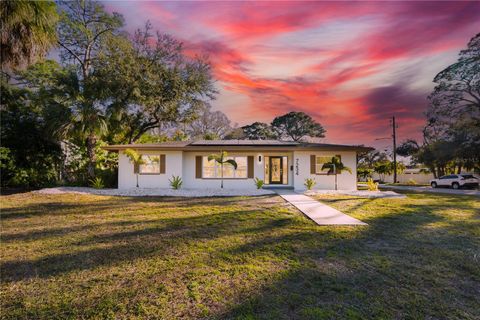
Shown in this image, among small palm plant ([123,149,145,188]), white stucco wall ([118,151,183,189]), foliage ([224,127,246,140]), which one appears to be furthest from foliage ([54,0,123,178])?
foliage ([224,127,246,140])

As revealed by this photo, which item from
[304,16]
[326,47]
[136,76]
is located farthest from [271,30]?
[136,76]

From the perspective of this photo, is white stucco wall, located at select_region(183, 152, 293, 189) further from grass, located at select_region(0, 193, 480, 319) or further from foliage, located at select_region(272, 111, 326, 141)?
foliage, located at select_region(272, 111, 326, 141)

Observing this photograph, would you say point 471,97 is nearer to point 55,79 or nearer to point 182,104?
point 182,104

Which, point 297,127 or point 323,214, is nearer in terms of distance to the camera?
point 323,214

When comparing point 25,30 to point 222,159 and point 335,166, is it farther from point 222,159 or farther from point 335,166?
point 335,166

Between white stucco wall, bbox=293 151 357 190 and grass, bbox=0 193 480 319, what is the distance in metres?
7.86

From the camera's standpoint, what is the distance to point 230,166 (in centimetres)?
1555

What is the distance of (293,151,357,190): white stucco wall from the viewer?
591 inches

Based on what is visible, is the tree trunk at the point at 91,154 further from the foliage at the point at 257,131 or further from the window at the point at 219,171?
the foliage at the point at 257,131

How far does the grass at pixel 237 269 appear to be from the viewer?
279cm

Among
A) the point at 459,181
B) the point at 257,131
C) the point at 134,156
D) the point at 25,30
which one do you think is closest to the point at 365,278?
the point at 25,30

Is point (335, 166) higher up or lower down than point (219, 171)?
higher up

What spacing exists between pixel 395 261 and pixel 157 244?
429 centimetres

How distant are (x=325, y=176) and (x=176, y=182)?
29.0 ft
